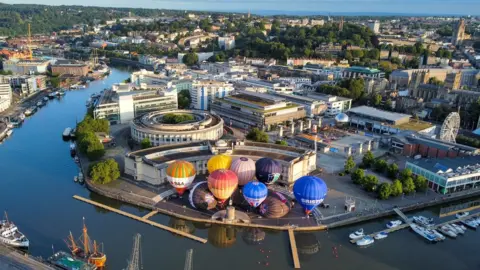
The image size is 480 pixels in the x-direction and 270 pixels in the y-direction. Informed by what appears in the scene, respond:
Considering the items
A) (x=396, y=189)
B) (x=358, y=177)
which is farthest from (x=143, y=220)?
(x=396, y=189)

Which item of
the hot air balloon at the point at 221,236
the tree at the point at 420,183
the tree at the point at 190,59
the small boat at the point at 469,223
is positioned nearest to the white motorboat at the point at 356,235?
the hot air balloon at the point at 221,236

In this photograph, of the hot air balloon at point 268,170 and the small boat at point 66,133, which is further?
the small boat at point 66,133

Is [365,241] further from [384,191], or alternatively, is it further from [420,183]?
[420,183]

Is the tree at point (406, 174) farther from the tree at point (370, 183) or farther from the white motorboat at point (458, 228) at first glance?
the white motorboat at point (458, 228)

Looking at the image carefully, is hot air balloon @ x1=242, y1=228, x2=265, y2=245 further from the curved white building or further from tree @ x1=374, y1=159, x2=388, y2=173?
the curved white building

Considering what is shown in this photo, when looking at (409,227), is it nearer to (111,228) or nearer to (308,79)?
(111,228)

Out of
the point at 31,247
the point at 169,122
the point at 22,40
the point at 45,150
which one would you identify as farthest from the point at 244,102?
the point at 22,40
